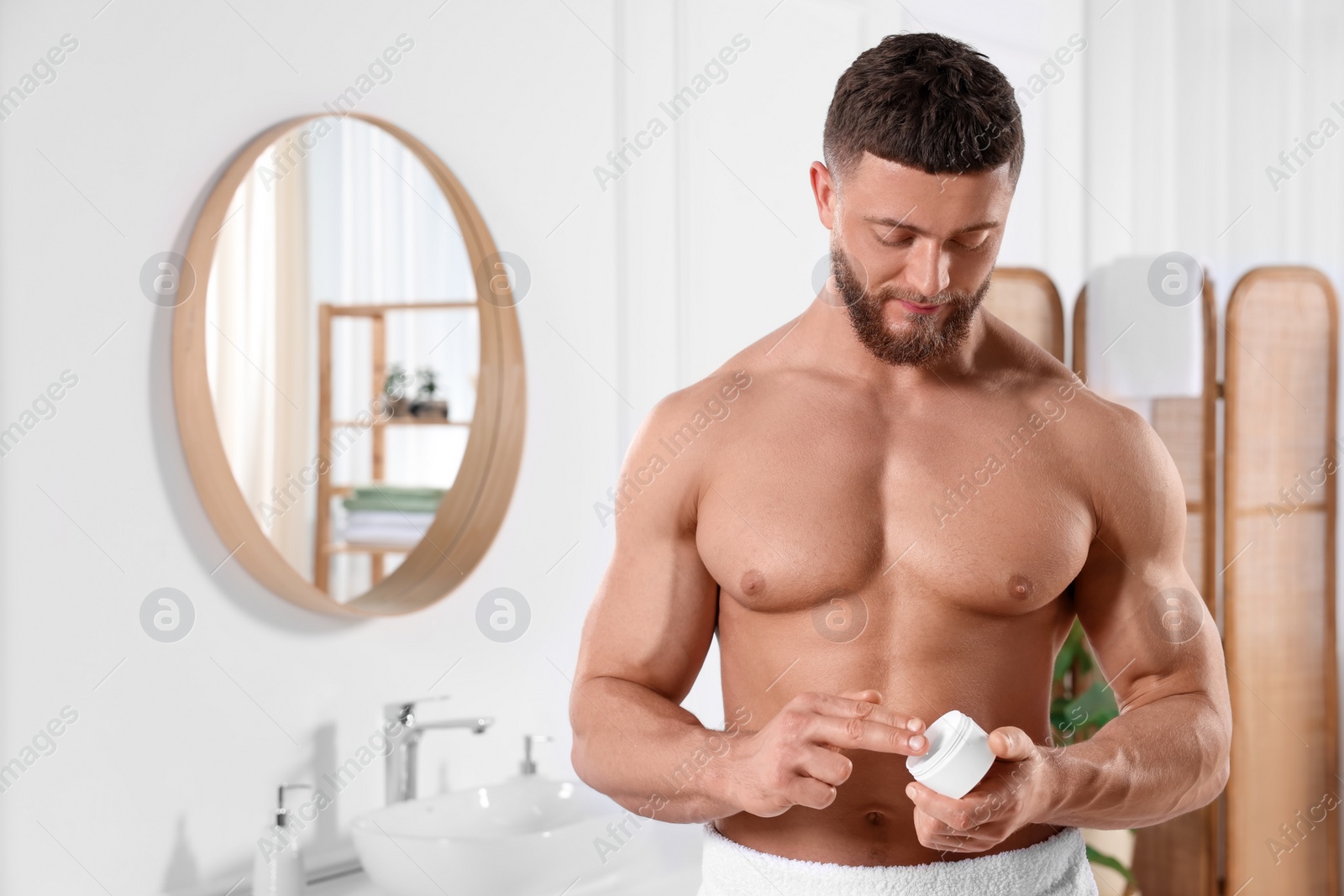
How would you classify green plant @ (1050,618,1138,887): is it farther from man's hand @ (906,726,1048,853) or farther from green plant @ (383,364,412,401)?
man's hand @ (906,726,1048,853)

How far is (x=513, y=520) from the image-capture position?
2.13 meters

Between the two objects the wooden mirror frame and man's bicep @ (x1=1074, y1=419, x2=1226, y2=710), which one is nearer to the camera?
man's bicep @ (x1=1074, y1=419, x2=1226, y2=710)

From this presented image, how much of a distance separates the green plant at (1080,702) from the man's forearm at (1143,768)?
1.16 m

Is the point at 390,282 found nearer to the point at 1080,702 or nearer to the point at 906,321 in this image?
the point at 906,321

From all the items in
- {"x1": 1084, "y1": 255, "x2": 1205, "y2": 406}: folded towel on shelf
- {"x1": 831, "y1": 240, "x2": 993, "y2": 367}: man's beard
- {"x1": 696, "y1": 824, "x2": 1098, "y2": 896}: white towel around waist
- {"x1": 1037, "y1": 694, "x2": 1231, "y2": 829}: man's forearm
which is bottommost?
{"x1": 696, "y1": 824, "x2": 1098, "y2": 896}: white towel around waist

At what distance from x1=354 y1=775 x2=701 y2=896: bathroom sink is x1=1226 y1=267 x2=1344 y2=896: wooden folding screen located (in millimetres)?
1226

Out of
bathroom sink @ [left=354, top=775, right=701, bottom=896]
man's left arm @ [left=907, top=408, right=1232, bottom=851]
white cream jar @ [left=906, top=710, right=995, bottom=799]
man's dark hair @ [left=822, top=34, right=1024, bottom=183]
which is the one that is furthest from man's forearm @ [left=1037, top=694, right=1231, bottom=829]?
bathroom sink @ [left=354, top=775, right=701, bottom=896]

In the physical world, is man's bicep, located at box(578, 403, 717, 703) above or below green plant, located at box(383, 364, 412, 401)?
below

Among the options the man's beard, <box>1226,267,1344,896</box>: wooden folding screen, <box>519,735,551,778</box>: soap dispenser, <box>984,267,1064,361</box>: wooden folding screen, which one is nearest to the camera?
the man's beard

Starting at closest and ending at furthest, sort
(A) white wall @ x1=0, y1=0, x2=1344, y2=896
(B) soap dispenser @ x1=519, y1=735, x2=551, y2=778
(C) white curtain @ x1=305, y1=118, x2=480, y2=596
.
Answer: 1. (A) white wall @ x1=0, y1=0, x2=1344, y2=896
2. (C) white curtain @ x1=305, y1=118, x2=480, y2=596
3. (B) soap dispenser @ x1=519, y1=735, x2=551, y2=778

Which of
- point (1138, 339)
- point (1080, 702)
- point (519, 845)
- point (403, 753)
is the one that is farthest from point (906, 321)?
point (1138, 339)

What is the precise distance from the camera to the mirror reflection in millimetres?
1728

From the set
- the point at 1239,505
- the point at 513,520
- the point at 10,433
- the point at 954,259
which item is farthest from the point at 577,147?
the point at 1239,505

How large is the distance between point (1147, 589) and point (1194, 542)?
1.55m
